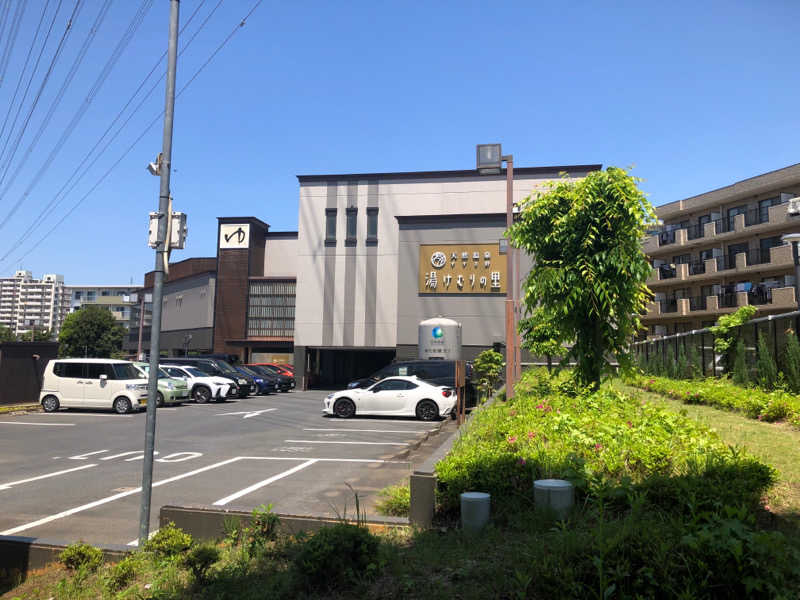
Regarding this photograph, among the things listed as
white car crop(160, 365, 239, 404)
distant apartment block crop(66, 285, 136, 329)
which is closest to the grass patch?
white car crop(160, 365, 239, 404)

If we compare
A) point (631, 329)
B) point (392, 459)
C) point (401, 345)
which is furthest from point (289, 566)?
point (401, 345)

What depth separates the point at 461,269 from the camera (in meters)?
34.1

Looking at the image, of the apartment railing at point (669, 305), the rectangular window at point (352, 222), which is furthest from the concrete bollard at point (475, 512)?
the apartment railing at point (669, 305)

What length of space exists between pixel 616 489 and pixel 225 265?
147 ft

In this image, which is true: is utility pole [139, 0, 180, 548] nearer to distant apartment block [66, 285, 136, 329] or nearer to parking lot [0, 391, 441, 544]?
parking lot [0, 391, 441, 544]

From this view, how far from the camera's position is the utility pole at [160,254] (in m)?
6.09

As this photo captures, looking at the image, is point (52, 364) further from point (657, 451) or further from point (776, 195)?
point (776, 195)

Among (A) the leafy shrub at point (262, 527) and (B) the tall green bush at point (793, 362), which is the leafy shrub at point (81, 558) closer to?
(A) the leafy shrub at point (262, 527)

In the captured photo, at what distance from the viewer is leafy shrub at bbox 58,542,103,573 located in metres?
5.50

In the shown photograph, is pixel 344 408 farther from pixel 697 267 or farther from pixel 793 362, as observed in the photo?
pixel 697 267

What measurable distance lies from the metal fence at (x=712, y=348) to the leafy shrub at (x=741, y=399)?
1.22m

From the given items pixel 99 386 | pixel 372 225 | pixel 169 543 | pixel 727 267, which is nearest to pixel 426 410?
pixel 99 386

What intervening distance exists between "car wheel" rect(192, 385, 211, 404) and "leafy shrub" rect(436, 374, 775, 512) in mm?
20943

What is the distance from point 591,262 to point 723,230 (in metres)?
39.8
